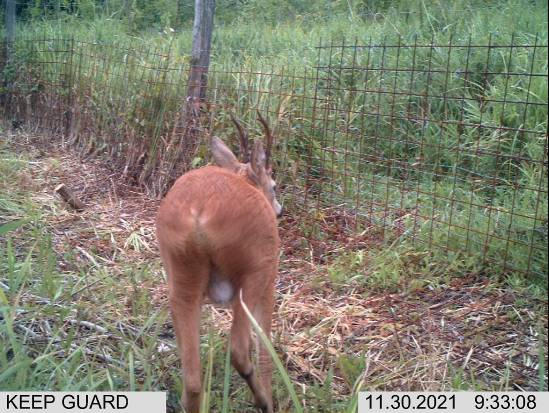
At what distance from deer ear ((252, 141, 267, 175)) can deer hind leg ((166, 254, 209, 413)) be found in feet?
3.14

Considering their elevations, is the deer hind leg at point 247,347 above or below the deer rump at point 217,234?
below

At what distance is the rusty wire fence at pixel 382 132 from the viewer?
426 centimetres

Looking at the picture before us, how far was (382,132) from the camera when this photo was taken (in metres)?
5.87

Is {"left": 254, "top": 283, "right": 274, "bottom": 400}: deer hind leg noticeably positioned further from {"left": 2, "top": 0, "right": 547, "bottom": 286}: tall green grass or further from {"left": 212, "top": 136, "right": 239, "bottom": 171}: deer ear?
{"left": 2, "top": 0, "right": 547, "bottom": 286}: tall green grass

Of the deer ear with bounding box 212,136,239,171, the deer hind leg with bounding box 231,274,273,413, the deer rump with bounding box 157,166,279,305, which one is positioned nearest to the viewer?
the deer rump with bounding box 157,166,279,305

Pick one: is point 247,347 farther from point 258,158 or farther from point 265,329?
point 258,158

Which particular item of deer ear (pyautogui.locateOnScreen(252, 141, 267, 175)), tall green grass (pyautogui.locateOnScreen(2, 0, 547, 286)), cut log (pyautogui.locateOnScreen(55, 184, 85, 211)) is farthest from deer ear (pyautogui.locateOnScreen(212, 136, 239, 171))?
cut log (pyautogui.locateOnScreen(55, 184, 85, 211))

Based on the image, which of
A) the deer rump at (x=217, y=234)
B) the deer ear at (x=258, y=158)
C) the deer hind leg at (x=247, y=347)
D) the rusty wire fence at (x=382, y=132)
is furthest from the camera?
the rusty wire fence at (x=382, y=132)

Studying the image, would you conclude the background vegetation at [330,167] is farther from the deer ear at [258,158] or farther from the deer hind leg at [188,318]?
the deer ear at [258,158]

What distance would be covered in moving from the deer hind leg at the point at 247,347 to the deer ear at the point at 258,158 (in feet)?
2.95

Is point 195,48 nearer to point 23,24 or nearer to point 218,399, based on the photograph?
point 218,399

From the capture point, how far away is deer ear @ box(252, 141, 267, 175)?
11.7 feet

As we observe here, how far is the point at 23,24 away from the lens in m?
9.77

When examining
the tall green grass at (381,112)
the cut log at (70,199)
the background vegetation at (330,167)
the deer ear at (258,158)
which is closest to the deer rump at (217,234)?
the background vegetation at (330,167)
